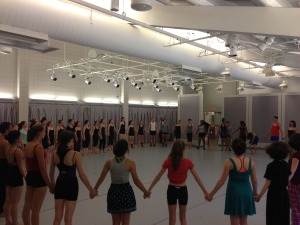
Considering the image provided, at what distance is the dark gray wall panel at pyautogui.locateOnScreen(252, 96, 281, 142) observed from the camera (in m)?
14.1

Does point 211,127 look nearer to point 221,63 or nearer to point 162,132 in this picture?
point 162,132

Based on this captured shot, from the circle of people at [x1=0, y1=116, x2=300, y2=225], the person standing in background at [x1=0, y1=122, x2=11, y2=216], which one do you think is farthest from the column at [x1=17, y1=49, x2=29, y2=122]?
the circle of people at [x1=0, y1=116, x2=300, y2=225]

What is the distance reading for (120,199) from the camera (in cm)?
305

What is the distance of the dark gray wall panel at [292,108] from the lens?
1336 cm

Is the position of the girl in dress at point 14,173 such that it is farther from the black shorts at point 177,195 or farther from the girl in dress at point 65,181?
the black shorts at point 177,195

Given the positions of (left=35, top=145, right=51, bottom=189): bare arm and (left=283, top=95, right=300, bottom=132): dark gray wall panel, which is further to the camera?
(left=283, top=95, right=300, bottom=132): dark gray wall panel

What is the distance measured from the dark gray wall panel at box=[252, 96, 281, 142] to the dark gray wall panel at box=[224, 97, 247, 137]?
1.63 feet

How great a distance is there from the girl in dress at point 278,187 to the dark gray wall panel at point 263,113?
1158 cm

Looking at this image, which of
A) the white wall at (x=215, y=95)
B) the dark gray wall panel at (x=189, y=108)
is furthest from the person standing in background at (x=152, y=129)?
the white wall at (x=215, y=95)

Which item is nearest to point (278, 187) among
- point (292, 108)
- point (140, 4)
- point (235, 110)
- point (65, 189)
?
point (65, 189)

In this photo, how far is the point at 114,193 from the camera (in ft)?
10.1

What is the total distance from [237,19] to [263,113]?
994 cm

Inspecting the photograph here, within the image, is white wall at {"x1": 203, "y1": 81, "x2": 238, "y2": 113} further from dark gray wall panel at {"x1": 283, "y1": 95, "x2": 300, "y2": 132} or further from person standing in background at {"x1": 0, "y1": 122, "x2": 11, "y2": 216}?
person standing in background at {"x1": 0, "y1": 122, "x2": 11, "y2": 216}

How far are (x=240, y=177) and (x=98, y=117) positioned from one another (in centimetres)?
1175
